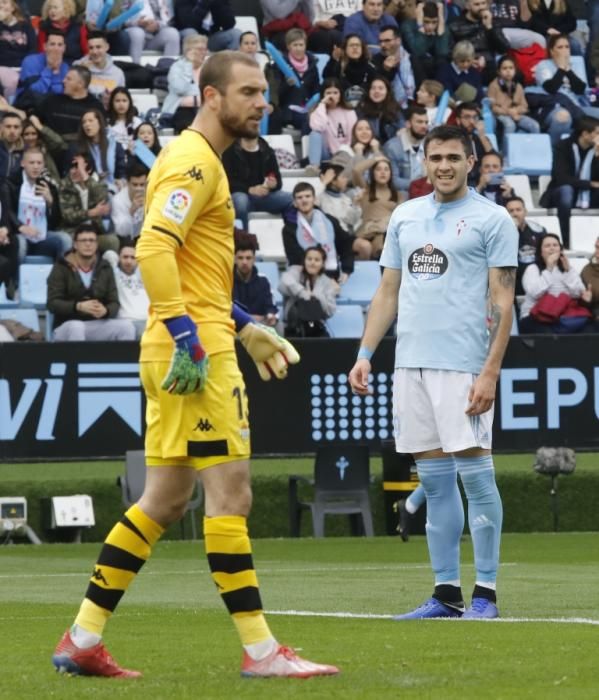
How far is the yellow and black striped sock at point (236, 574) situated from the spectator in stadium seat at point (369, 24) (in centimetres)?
1839

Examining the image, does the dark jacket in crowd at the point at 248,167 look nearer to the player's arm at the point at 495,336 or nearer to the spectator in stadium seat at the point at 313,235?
the spectator in stadium seat at the point at 313,235

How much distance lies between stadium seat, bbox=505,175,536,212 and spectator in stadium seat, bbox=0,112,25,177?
6499 mm

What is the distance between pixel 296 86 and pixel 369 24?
71.1 inches

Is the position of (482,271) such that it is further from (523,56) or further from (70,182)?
(523,56)

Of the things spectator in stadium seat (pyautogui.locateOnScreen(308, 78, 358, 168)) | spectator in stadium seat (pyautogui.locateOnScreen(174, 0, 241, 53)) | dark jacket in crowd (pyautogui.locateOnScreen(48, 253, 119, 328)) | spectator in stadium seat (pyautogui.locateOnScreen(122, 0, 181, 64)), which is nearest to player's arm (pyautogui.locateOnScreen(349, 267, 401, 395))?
dark jacket in crowd (pyautogui.locateOnScreen(48, 253, 119, 328))

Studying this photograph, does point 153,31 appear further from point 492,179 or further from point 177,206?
point 177,206

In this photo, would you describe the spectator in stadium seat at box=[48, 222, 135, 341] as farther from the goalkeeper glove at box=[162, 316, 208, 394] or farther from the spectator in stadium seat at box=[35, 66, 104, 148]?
the goalkeeper glove at box=[162, 316, 208, 394]

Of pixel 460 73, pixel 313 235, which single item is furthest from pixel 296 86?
pixel 313 235

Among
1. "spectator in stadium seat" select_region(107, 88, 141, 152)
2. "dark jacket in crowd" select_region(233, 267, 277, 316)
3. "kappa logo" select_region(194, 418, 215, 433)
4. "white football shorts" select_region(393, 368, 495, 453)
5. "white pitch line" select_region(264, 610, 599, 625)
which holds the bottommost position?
"white pitch line" select_region(264, 610, 599, 625)

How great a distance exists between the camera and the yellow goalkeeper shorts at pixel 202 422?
21.2 feet

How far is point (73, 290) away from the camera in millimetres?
18438

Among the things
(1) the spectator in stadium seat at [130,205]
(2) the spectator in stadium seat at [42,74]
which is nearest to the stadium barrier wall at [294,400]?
(1) the spectator in stadium seat at [130,205]

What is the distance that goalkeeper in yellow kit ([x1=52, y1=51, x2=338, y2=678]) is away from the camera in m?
6.38

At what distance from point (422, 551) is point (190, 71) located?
8.59m
